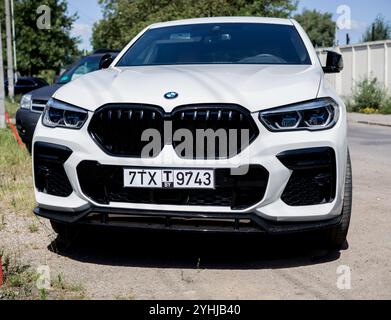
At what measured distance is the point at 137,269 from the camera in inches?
157

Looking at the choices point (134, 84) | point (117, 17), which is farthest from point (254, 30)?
point (117, 17)

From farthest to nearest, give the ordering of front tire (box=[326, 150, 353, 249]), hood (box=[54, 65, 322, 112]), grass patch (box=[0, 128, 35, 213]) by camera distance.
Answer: grass patch (box=[0, 128, 35, 213]) → front tire (box=[326, 150, 353, 249]) → hood (box=[54, 65, 322, 112])

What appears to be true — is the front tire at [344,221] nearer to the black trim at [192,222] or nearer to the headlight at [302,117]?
the black trim at [192,222]

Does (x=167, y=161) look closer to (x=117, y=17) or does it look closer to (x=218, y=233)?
(x=218, y=233)

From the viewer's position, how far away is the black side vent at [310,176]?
3625 mm

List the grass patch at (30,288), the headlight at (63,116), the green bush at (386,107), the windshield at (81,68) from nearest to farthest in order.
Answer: the grass patch at (30,288) → the headlight at (63,116) → the windshield at (81,68) → the green bush at (386,107)

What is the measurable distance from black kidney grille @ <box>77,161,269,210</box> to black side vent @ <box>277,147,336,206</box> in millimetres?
161

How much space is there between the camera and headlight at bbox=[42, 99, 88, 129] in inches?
152

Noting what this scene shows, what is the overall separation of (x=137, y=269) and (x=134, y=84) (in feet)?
3.84

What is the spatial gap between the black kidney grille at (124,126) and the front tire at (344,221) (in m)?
1.30

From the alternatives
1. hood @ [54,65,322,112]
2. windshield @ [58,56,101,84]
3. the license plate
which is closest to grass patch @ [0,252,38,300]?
the license plate

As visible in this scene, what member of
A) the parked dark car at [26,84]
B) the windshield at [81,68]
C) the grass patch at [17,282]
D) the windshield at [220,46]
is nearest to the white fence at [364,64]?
the windshield at [81,68]

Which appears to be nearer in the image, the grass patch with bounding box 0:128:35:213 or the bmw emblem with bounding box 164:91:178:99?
the bmw emblem with bounding box 164:91:178:99

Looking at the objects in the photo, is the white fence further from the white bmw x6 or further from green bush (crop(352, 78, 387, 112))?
the white bmw x6
